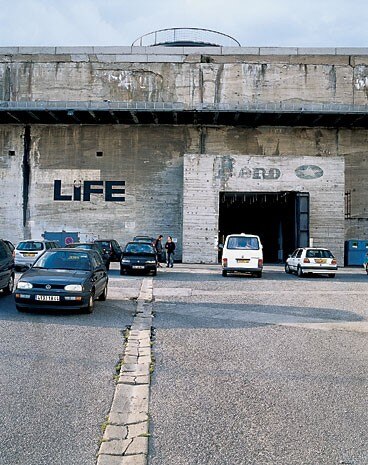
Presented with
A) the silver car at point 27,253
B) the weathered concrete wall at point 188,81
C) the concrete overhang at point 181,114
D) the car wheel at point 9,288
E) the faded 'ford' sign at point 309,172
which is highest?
the weathered concrete wall at point 188,81

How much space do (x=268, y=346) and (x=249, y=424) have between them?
3.74 meters

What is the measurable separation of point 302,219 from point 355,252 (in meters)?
4.75

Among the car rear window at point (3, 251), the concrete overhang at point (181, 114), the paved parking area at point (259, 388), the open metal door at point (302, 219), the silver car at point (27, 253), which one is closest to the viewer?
the paved parking area at point (259, 388)

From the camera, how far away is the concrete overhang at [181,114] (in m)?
39.1

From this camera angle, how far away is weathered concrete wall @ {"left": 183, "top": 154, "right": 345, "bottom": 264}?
123 feet

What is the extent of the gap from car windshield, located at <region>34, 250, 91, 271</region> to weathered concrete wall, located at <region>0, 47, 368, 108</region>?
94.7 ft

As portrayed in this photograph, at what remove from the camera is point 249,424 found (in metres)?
5.04

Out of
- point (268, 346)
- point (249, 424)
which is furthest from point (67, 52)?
point (249, 424)

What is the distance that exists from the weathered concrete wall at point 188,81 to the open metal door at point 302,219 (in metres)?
7.80

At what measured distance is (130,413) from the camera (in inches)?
212

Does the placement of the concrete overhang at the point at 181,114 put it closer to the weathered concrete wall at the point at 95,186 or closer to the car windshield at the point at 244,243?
the weathered concrete wall at the point at 95,186

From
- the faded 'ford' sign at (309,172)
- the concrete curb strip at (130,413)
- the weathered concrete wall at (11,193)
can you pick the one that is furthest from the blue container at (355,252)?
the concrete curb strip at (130,413)

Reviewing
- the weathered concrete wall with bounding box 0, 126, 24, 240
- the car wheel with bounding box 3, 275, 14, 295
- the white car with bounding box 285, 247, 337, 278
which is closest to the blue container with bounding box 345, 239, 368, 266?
the white car with bounding box 285, 247, 337, 278

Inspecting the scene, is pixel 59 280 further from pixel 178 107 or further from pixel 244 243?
pixel 178 107
